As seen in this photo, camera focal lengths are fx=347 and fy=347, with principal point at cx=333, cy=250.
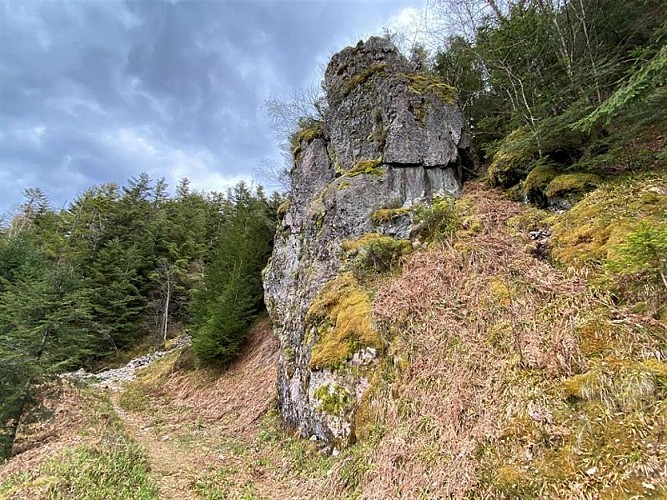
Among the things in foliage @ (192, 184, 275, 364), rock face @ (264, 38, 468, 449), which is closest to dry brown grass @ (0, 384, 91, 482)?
rock face @ (264, 38, 468, 449)

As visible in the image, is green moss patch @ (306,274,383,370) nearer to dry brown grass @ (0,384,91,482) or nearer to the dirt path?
the dirt path

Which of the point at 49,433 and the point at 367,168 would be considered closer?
the point at 49,433

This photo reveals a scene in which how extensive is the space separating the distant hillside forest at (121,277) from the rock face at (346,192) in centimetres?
344

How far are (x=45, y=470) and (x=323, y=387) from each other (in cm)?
420

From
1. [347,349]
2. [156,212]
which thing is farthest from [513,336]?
[156,212]

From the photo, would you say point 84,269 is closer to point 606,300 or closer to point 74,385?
point 74,385

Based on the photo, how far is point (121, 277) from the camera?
950 inches

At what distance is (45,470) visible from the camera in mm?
5035

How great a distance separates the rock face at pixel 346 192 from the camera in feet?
19.7

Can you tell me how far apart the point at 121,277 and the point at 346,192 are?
2096 centimetres

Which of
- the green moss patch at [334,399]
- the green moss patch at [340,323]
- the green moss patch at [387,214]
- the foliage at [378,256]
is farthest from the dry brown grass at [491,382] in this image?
the green moss patch at [387,214]

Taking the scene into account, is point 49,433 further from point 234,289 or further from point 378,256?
point 378,256

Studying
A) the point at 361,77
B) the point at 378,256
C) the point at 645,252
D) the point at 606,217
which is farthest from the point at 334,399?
the point at 361,77

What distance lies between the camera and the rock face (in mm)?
5992
